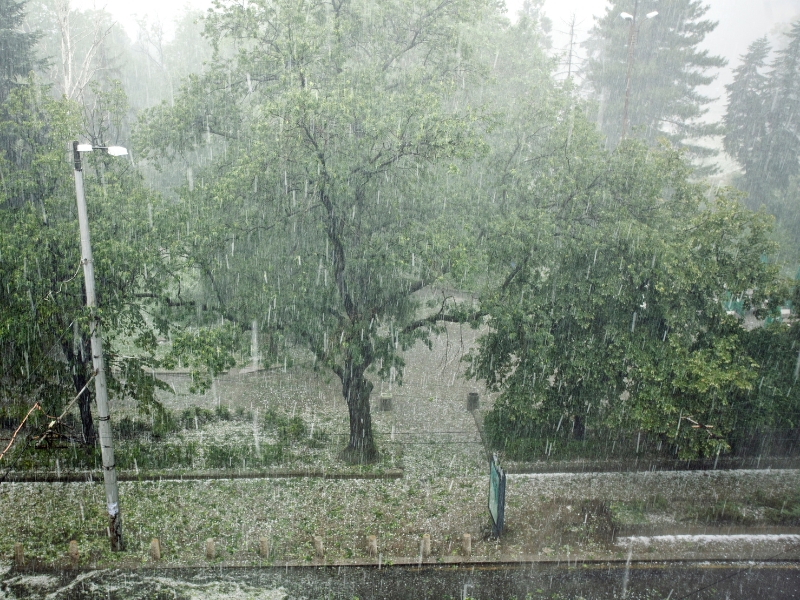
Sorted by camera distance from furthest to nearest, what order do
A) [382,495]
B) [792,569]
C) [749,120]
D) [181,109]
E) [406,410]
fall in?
[749,120] < [406,410] < [181,109] < [382,495] < [792,569]

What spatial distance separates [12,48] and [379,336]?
Result: 21903 mm

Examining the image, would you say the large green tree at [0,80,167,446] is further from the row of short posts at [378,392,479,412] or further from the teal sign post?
the teal sign post

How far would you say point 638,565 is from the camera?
12.6 m

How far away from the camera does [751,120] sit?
4025 cm

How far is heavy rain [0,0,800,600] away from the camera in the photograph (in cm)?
1263

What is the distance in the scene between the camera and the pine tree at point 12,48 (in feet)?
82.2

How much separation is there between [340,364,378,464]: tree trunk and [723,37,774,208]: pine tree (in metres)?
32.9

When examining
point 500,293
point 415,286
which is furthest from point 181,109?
point 500,293

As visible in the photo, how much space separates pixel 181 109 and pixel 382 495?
1123 centimetres

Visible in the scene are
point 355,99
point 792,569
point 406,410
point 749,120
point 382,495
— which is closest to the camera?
point 792,569

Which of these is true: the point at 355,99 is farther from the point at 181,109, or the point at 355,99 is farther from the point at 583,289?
the point at 583,289

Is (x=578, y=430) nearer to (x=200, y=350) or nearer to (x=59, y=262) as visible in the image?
(x=200, y=350)

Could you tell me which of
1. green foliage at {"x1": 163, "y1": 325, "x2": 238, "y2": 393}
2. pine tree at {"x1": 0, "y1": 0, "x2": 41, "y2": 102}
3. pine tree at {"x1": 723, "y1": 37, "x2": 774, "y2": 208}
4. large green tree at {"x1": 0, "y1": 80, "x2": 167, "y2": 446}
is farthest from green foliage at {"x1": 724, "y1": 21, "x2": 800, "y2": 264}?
pine tree at {"x1": 0, "y1": 0, "x2": 41, "y2": 102}

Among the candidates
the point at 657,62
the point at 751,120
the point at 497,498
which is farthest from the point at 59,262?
the point at 657,62
